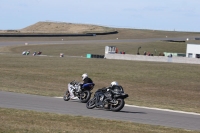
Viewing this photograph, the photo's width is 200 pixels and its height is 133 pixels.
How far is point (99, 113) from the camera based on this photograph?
18969 millimetres

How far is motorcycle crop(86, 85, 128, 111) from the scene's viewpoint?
19891 mm

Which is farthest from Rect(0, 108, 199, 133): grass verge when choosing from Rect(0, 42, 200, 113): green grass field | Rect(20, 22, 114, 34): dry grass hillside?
Rect(20, 22, 114, 34): dry grass hillside

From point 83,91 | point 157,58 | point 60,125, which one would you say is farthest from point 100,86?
point 157,58

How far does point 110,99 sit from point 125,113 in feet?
3.35

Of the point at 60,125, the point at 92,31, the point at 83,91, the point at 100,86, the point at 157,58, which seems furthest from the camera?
the point at 92,31

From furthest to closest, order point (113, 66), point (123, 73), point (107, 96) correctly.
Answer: point (113, 66)
point (123, 73)
point (107, 96)

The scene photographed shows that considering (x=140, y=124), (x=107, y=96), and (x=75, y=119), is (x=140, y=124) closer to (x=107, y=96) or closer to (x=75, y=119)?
(x=75, y=119)

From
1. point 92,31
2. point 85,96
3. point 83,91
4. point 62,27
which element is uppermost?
point 62,27

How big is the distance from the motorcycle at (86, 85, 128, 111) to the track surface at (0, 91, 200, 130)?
0.89 ft

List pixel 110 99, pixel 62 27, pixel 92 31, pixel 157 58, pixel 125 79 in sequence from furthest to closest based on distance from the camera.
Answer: pixel 62 27
pixel 92 31
pixel 157 58
pixel 125 79
pixel 110 99

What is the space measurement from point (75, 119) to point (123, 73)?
31327 millimetres

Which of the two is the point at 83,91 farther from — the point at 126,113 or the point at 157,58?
the point at 157,58

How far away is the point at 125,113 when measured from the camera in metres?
19.4

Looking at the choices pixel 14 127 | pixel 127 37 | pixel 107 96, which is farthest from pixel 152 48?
pixel 14 127
